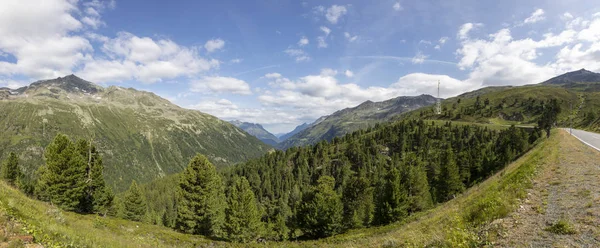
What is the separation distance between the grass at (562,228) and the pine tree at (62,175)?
192 ft

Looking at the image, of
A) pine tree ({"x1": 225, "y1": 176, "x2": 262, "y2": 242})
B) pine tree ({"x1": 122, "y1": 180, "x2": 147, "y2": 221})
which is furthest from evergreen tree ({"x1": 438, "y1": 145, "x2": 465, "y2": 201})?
pine tree ({"x1": 122, "y1": 180, "x2": 147, "y2": 221})

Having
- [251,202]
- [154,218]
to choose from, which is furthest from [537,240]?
[154,218]

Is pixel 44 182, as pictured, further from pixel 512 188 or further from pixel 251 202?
pixel 512 188

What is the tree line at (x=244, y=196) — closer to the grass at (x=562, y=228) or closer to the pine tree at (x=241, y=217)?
the pine tree at (x=241, y=217)

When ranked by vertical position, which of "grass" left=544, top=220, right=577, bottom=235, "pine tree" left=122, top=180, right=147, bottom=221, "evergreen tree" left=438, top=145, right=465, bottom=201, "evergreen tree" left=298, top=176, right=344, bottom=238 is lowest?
"pine tree" left=122, top=180, right=147, bottom=221

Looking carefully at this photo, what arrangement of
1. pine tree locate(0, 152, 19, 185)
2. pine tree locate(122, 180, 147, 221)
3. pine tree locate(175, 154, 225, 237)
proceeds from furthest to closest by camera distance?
pine tree locate(122, 180, 147, 221) < pine tree locate(0, 152, 19, 185) < pine tree locate(175, 154, 225, 237)

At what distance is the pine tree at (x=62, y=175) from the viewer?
141 feet

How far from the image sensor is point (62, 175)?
43719 millimetres

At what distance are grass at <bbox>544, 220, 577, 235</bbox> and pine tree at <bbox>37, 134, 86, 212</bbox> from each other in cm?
5839

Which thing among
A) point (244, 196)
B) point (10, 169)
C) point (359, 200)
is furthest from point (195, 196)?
point (10, 169)

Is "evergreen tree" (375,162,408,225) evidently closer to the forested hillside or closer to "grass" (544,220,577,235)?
the forested hillside

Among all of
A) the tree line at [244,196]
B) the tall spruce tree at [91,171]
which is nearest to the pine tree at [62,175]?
the tree line at [244,196]

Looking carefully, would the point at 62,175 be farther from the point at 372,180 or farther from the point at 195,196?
the point at 372,180

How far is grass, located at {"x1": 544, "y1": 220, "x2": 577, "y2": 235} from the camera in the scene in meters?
10.4
